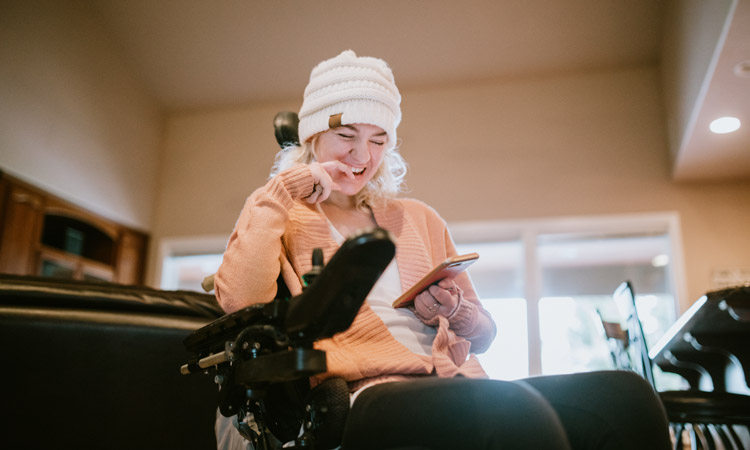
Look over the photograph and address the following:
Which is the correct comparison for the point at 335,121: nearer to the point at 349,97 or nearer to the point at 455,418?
the point at 349,97

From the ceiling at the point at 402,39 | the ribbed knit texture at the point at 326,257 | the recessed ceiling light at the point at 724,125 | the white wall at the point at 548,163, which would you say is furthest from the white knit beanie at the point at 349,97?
A: the white wall at the point at 548,163

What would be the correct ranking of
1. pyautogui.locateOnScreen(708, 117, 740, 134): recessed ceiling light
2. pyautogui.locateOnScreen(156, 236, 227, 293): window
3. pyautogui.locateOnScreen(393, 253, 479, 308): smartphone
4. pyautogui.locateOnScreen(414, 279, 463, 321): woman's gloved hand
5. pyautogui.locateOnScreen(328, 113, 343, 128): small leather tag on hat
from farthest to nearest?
pyautogui.locateOnScreen(156, 236, 227, 293): window → pyautogui.locateOnScreen(708, 117, 740, 134): recessed ceiling light → pyautogui.locateOnScreen(328, 113, 343, 128): small leather tag on hat → pyautogui.locateOnScreen(414, 279, 463, 321): woman's gloved hand → pyautogui.locateOnScreen(393, 253, 479, 308): smartphone

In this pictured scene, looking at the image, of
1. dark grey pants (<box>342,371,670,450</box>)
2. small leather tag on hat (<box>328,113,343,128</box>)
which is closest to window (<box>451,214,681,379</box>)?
small leather tag on hat (<box>328,113,343,128</box>)

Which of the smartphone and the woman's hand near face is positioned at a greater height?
the woman's hand near face

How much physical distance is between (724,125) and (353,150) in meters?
3.10

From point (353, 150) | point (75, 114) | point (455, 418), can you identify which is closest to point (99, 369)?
point (353, 150)

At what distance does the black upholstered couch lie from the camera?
4.04 ft

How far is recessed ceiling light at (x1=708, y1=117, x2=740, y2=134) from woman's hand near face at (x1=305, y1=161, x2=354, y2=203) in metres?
3.09

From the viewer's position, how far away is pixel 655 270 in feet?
15.6

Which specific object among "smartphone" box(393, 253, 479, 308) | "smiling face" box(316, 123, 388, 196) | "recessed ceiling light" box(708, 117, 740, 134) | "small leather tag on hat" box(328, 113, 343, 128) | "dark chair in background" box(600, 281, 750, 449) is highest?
"recessed ceiling light" box(708, 117, 740, 134)

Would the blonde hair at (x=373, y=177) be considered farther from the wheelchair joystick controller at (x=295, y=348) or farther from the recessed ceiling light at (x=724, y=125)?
the recessed ceiling light at (x=724, y=125)

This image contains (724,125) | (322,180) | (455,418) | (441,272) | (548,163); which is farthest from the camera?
(548,163)

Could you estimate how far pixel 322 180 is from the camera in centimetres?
126

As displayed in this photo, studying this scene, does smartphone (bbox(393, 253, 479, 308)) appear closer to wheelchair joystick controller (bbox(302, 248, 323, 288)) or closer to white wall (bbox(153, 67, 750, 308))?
wheelchair joystick controller (bbox(302, 248, 323, 288))
